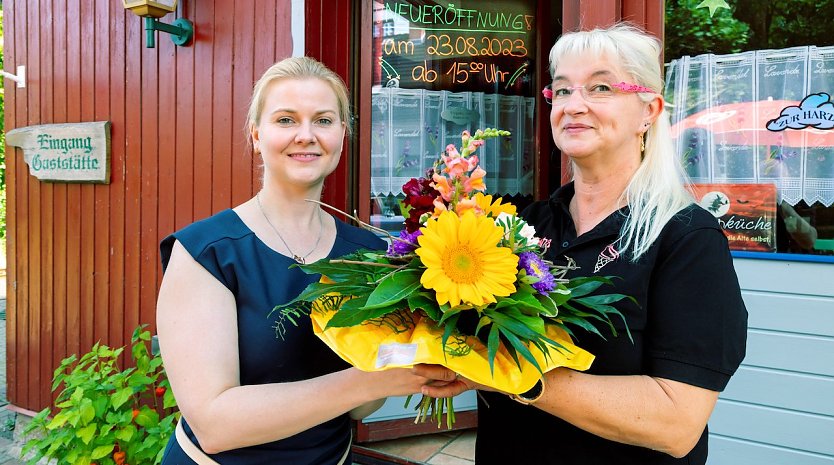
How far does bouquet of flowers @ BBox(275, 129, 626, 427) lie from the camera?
3.43 feet

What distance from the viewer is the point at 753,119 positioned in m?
2.99

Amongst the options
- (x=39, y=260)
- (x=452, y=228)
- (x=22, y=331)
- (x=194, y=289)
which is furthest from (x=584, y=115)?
(x=22, y=331)

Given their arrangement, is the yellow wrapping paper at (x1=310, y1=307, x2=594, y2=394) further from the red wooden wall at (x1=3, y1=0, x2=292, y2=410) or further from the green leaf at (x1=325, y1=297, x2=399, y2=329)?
the red wooden wall at (x1=3, y1=0, x2=292, y2=410)

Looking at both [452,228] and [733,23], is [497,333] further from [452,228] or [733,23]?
[733,23]

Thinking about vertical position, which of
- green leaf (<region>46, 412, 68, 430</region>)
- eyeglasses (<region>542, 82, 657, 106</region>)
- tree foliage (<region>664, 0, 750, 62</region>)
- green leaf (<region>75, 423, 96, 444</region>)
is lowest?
green leaf (<region>75, 423, 96, 444</region>)

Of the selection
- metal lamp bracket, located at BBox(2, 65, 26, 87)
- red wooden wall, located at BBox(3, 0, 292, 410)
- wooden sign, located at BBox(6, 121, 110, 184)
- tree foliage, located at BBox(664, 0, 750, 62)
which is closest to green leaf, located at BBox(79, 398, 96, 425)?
red wooden wall, located at BBox(3, 0, 292, 410)

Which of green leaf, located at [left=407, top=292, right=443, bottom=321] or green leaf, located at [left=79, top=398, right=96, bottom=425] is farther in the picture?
green leaf, located at [left=79, top=398, right=96, bottom=425]

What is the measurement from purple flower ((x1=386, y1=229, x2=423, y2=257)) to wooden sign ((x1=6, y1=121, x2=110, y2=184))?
3337mm

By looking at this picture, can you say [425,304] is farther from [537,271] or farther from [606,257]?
[606,257]

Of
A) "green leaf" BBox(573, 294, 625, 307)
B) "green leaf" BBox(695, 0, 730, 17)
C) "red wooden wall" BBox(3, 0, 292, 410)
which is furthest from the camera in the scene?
"red wooden wall" BBox(3, 0, 292, 410)

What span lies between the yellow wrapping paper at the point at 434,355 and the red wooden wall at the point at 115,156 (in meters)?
2.32

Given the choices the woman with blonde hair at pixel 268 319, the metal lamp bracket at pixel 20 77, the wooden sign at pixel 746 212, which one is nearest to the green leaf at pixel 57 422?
the woman with blonde hair at pixel 268 319

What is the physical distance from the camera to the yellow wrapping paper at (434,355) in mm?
1060

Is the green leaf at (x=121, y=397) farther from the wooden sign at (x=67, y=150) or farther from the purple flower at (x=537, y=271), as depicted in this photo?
the purple flower at (x=537, y=271)
